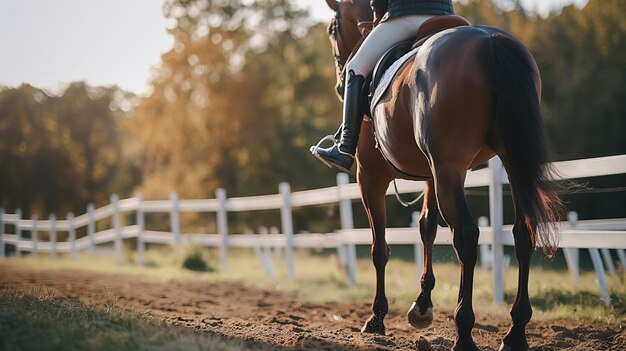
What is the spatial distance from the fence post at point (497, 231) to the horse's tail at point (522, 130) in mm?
2884

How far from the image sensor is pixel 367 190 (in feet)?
18.4

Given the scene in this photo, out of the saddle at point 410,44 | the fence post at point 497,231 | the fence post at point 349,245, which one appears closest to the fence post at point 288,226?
the fence post at point 349,245

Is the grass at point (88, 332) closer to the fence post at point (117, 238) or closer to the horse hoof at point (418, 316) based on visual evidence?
the horse hoof at point (418, 316)

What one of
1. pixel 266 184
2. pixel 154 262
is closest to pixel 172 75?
pixel 266 184

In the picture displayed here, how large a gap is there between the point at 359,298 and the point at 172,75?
916 inches

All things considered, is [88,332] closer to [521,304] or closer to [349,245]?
[521,304]

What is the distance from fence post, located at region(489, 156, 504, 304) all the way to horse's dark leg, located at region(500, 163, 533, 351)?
2.67m

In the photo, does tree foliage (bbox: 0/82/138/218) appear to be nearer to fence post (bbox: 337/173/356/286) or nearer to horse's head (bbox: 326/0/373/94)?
fence post (bbox: 337/173/356/286)

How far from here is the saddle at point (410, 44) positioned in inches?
187

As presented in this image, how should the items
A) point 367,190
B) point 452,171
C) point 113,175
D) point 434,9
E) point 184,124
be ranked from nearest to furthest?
1. point 452,171
2. point 434,9
3. point 367,190
4. point 184,124
5. point 113,175

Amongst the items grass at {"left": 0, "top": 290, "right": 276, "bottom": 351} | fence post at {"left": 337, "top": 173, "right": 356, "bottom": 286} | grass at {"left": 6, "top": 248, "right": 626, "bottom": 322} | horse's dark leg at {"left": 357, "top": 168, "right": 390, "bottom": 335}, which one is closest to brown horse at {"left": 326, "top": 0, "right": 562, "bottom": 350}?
grass at {"left": 0, "top": 290, "right": 276, "bottom": 351}

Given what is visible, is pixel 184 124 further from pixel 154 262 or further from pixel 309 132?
pixel 154 262

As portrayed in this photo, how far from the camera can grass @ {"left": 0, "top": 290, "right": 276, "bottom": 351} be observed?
10.7 ft

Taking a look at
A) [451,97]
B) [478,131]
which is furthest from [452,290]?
[451,97]
